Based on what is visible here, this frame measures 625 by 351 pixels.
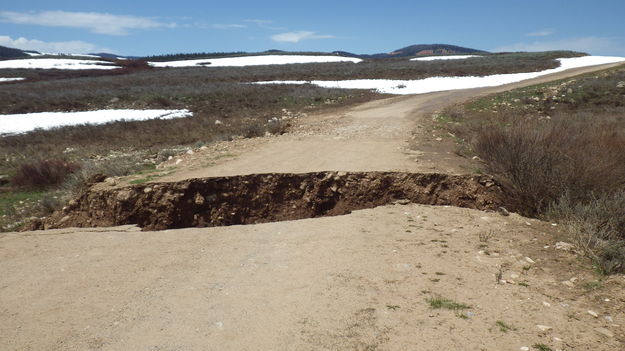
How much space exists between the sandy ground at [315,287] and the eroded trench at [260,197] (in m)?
0.64

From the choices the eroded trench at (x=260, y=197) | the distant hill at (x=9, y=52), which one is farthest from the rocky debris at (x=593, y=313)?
the distant hill at (x=9, y=52)

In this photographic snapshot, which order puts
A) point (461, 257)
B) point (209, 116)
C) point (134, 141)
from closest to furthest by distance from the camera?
point (461, 257), point (134, 141), point (209, 116)

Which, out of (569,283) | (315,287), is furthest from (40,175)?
(569,283)

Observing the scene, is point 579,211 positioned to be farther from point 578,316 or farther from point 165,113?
point 165,113

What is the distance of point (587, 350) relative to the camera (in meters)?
3.31

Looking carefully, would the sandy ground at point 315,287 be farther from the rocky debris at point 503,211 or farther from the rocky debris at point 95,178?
the rocky debris at point 95,178

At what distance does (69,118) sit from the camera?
21.2 metres

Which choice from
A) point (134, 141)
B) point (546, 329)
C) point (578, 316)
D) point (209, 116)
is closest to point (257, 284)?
point (546, 329)

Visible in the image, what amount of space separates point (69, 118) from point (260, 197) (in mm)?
17865

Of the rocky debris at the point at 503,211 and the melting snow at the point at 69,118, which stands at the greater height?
the rocky debris at the point at 503,211

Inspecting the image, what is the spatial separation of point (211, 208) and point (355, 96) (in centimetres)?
1946

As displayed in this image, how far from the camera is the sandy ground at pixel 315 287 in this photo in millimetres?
3539

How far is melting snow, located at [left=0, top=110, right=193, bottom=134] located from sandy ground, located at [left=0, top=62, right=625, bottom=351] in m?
15.7

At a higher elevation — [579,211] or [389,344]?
[579,211]
